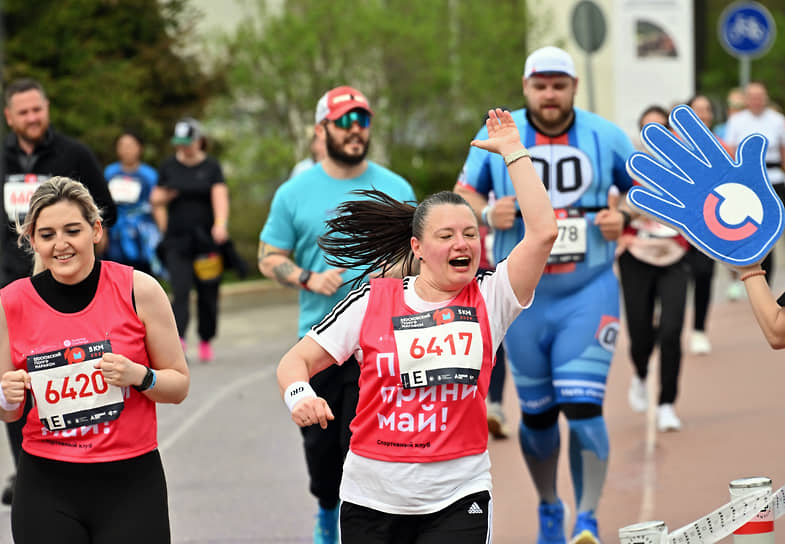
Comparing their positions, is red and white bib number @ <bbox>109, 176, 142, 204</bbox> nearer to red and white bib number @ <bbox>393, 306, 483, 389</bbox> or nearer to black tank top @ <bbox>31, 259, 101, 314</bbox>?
black tank top @ <bbox>31, 259, 101, 314</bbox>

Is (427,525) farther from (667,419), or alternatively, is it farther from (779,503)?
(667,419)

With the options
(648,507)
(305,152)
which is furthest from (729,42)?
(648,507)

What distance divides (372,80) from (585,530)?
54.1 feet

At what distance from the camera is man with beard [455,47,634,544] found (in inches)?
234

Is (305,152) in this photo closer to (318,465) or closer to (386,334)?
(318,465)

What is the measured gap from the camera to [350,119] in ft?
19.9

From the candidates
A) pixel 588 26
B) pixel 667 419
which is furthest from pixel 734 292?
pixel 667 419

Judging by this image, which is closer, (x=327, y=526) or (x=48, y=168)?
(x=327, y=526)

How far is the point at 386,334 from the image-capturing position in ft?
13.9

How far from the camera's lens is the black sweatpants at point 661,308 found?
28.8 ft

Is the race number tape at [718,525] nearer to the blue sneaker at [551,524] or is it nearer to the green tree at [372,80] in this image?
the blue sneaker at [551,524]

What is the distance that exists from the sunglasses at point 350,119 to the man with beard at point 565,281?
21.1 inches

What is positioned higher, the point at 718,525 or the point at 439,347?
the point at 439,347

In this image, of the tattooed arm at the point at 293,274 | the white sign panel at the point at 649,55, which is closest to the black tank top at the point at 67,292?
the tattooed arm at the point at 293,274
